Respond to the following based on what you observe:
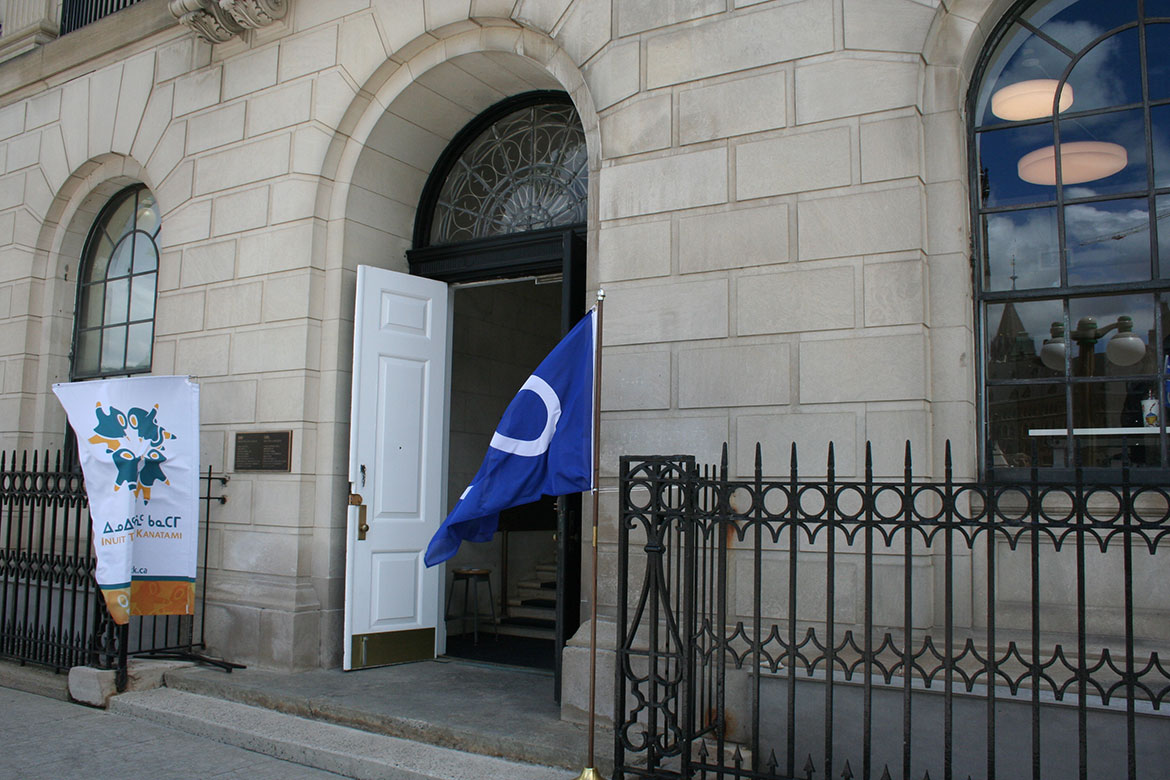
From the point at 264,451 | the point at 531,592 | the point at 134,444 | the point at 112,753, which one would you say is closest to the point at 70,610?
the point at 134,444

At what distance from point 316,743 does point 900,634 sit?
3670mm

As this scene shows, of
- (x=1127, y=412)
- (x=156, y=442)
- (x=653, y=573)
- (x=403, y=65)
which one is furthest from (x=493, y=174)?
(x=1127, y=412)

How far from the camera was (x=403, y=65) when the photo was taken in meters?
7.86

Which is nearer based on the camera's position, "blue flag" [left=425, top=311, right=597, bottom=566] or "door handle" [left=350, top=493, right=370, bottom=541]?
"blue flag" [left=425, top=311, right=597, bottom=566]

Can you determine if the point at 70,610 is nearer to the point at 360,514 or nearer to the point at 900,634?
the point at 360,514

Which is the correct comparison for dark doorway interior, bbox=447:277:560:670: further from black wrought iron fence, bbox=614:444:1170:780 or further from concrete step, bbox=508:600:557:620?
black wrought iron fence, bbox=614:444:1170:780

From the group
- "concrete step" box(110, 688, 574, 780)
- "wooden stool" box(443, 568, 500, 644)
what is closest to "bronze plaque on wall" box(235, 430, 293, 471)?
"concrete step" box(110, 688, 574, 780)

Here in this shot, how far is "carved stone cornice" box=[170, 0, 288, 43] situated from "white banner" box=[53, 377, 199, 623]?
3.49 metres

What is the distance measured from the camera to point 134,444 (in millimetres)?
7066

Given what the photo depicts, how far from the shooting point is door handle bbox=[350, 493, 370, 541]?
7.47 m

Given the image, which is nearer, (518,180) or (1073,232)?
(1073,232)

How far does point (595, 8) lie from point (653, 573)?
416cm

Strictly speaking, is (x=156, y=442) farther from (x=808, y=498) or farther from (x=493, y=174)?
(x=808, y=498)

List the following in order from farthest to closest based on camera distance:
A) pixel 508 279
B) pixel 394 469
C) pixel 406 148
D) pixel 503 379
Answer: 1. pixel 503 379
2. pixel 406 148
3. pixel 508 279
4. pixel 394 469
